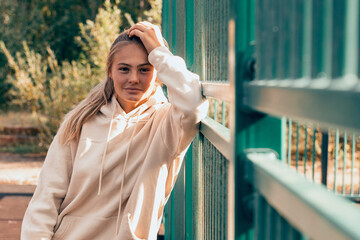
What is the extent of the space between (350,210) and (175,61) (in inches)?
57.5

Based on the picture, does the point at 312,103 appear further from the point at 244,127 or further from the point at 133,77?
the point at 133,77

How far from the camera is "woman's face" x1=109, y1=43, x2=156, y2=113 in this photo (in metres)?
2.42

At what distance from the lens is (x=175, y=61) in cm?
207

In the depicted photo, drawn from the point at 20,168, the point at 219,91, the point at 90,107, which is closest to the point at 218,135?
the point at 219,91

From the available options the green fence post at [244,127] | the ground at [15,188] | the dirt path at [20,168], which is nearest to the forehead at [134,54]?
the green fence post at [244,127]

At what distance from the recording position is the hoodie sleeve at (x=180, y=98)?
1.95m

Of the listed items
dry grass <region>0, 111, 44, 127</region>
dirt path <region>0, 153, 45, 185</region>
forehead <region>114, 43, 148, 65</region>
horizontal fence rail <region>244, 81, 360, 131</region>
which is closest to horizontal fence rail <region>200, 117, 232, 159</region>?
horizontal fence rail <region>244, 81, 360, 131</region>

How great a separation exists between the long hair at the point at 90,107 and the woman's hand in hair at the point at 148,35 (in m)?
0.07

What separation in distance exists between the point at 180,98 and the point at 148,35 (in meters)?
0.50

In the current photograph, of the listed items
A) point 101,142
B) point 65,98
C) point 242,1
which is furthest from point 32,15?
point 242,1

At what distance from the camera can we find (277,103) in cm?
91

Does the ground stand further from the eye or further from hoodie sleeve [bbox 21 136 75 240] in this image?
the eye

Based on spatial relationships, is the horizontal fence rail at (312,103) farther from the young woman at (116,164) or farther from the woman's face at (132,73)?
the woman's face at (132,73)

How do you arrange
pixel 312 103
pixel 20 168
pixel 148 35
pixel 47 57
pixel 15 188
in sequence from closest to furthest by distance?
pixel 312 103
pixel 148 35
pixel 15 188
pixel 20 168
pixel 47 57
